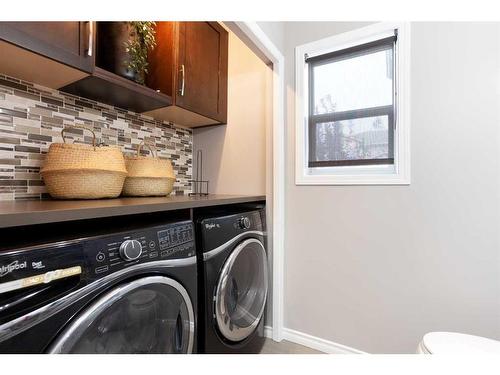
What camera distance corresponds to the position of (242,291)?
1.38 metres

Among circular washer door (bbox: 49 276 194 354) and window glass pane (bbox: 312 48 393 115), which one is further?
window glass pane (bbox: 312 48 393 115)

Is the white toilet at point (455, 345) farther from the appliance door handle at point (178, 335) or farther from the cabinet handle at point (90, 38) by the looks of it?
the cabinet handle at point (90, 38)

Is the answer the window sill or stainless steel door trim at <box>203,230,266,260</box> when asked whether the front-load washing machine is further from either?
the window sill

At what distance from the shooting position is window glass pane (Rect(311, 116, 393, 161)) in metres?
1.45

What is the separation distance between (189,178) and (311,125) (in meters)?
1.02

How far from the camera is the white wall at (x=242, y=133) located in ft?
Answer: 5.79

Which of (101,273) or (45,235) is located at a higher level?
(45,235)

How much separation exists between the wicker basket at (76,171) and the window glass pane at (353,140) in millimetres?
1188

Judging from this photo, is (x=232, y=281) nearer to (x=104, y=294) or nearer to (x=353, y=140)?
(x=104, y=294)

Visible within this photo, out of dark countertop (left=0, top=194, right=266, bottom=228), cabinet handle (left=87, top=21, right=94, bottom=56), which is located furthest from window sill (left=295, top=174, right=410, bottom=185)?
cabinet handle (left=87, top=21, right=94, bottom=56)
